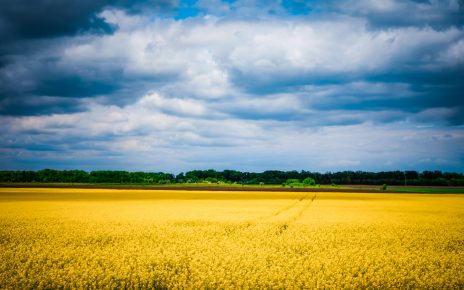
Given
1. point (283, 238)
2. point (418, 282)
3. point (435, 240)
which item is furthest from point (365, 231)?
point (418, 282)

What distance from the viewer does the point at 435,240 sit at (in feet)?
67.0

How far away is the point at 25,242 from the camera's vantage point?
18.6 meters

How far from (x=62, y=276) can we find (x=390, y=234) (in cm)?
1726

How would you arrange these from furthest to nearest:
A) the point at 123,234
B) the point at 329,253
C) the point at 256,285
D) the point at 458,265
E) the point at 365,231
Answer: the point at 365,231
the point at 123,234
the point at 329,253
the point at 458,265
the point at 256,285

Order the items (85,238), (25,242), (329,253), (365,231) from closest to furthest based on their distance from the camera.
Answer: (329,253) → (25,242) → (85,238) → (365,231)

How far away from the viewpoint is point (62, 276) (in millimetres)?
12422

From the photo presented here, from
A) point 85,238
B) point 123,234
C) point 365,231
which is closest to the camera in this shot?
point 85,238

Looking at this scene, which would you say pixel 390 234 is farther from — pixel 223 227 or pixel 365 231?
pixel 223 227

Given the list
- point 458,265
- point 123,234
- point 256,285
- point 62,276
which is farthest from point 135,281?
point 458,265

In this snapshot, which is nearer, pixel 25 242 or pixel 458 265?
pixel 458 265

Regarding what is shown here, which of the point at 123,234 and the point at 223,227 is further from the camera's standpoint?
the point at 223,227

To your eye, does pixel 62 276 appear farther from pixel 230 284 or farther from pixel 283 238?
pixel 283 238

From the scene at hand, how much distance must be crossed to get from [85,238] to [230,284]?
1080cm

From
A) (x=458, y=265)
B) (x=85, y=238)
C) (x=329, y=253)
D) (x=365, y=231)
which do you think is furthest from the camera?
(x=365, y=231)
